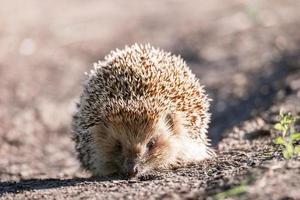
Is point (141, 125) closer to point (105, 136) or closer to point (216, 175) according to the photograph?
point (105, 136)

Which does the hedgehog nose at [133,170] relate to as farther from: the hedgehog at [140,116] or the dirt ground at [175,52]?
the dirt ground at [175,52]

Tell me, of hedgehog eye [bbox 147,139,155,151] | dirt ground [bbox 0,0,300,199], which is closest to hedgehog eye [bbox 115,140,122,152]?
hedgehog eye [bbox 147,139,155,151]

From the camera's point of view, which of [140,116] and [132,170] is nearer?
[132,170]

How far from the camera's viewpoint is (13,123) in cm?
877

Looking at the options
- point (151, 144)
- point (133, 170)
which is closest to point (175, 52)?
point (151, 144)

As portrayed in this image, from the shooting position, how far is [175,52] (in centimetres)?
1145

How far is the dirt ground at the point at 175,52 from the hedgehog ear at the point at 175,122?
0.41 meters

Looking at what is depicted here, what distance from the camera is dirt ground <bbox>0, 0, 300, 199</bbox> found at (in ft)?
16.0

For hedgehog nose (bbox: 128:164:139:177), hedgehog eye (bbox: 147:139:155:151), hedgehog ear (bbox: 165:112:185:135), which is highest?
hedgehog ear (bbox: 165:112:185:135)

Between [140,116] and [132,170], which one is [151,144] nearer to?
[140,116]

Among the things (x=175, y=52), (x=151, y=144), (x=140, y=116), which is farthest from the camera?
(x=175, y=52)

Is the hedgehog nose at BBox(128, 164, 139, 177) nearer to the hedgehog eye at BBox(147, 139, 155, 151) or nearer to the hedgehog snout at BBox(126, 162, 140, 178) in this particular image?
the hedgehog snout at BBox(126, 162, 140, 178)

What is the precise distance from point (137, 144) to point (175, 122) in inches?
17.7

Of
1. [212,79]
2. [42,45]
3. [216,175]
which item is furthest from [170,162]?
[42,45]
